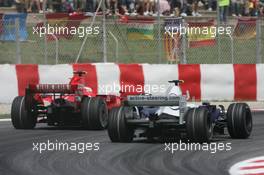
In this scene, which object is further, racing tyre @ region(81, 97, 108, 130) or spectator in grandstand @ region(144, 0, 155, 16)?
spectator in grandstand @ region(144, 0, 155, 16)

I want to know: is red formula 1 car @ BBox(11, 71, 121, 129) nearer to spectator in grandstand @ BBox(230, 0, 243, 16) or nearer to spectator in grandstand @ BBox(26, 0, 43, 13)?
spectator in grandstand @ BBox(26, 0, 43, 13)

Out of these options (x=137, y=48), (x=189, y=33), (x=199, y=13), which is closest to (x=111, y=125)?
(x=189, y=33)

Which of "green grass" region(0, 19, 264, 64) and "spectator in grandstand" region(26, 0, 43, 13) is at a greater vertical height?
"spectator in grandstand" region(26, 0, 43, 13)

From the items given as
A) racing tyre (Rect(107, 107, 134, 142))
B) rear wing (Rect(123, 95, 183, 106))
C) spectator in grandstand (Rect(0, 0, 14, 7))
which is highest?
spectator in grandstand (Rect(0, 0, 14, 7))

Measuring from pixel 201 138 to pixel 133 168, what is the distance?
7.77 feet

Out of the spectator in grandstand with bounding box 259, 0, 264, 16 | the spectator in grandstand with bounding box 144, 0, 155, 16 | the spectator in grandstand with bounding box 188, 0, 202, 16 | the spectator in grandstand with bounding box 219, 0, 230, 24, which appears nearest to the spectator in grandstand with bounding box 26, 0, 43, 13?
the spectator in grandstand with bounding box 144, 0, 155, 16

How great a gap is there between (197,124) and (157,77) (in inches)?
302

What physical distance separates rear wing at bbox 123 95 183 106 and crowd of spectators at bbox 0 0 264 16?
1383 cm

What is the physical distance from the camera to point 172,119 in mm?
12523

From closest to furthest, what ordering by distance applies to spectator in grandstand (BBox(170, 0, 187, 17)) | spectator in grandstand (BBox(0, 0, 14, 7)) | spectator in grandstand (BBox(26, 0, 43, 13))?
spectator in grandstand (BBox(26, 0, 43, 13)) → spectator in grandstand (BBox(0, 0, 14, 7)) → spectator in grandstand (BBox(170, 0, 187, 17))

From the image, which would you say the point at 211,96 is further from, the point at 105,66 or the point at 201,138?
the point at 201,138

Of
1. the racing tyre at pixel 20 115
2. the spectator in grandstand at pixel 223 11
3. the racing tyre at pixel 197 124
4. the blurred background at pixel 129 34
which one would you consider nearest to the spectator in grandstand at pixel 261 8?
the blurred background at pixel 129 34

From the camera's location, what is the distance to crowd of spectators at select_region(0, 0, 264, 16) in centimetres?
2722

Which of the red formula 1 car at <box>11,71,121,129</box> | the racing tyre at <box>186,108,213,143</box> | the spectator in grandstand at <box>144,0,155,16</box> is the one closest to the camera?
the racing tyre at <box>186,108,213,143</box>
